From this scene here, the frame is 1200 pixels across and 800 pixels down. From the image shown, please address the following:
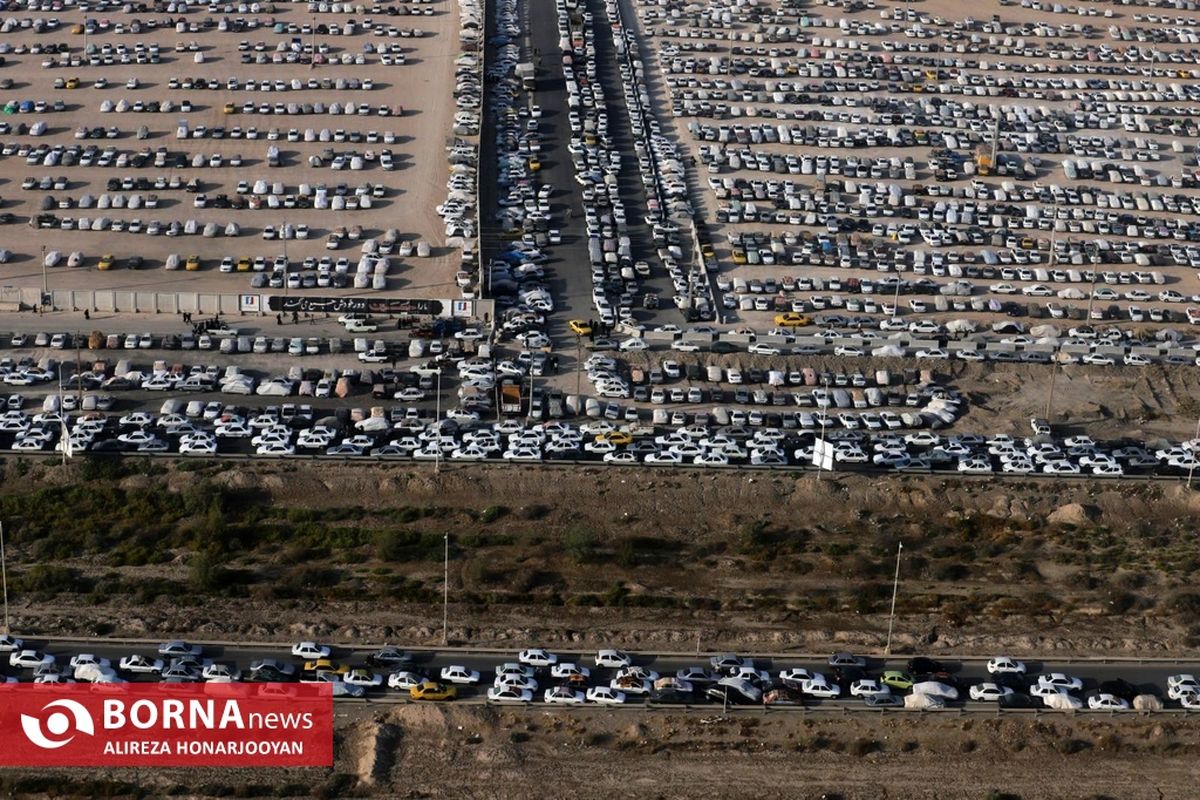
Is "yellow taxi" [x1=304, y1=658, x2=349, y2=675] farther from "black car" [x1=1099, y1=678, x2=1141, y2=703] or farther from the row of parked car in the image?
"black car" [x1=1099, y1=678, x2=1141, y2=703]

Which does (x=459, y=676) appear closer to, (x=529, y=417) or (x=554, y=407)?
(x=529, y=417)

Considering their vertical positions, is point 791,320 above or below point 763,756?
below

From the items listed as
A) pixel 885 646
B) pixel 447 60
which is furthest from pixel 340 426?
pixel 447 60

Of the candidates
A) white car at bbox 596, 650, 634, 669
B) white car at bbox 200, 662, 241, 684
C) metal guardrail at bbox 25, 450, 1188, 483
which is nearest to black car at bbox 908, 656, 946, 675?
white car at bbox 596, 650, 634, 669

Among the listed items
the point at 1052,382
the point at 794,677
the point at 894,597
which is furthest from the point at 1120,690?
the point at 1052,382

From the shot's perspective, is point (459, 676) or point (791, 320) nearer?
point (459, 676)
